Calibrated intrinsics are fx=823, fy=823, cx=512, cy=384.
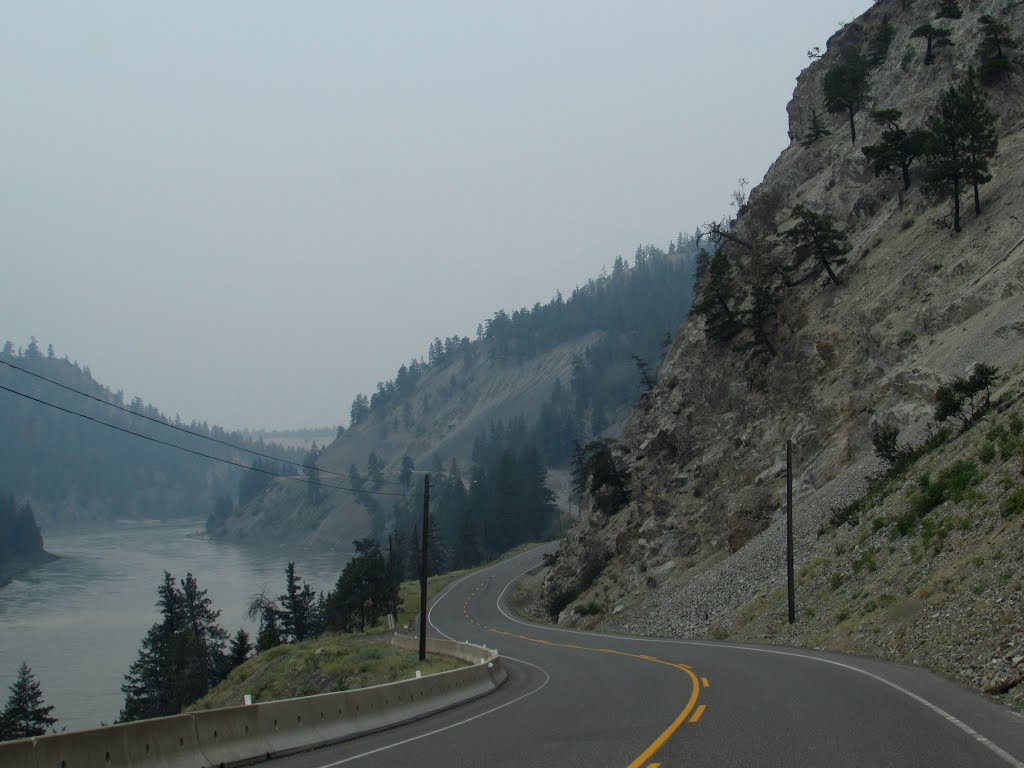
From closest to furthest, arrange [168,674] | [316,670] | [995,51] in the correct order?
[316,670], [995,51], [168,674]

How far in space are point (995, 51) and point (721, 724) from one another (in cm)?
5505

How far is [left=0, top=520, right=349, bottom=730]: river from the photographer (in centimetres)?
6406

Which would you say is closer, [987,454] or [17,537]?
[987,454]

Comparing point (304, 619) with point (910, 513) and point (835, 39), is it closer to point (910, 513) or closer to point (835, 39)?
point (910, 513)

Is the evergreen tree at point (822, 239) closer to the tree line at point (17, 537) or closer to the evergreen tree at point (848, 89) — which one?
the evergreen tree at point (848, 89)

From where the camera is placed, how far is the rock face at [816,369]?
35.5 meters

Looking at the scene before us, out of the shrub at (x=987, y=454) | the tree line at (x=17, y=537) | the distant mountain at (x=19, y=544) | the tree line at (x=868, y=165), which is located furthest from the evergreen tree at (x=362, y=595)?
the tree line at (x=17, y=537)

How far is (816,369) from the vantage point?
45.3m

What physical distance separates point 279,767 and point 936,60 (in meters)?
63.5

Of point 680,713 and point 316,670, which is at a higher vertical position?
point 680,713

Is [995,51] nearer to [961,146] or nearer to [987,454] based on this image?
[961,146]

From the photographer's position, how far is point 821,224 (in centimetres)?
4766

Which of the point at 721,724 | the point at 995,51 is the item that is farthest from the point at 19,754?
the point at 995,51

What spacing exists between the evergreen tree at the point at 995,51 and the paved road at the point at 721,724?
147 ft
